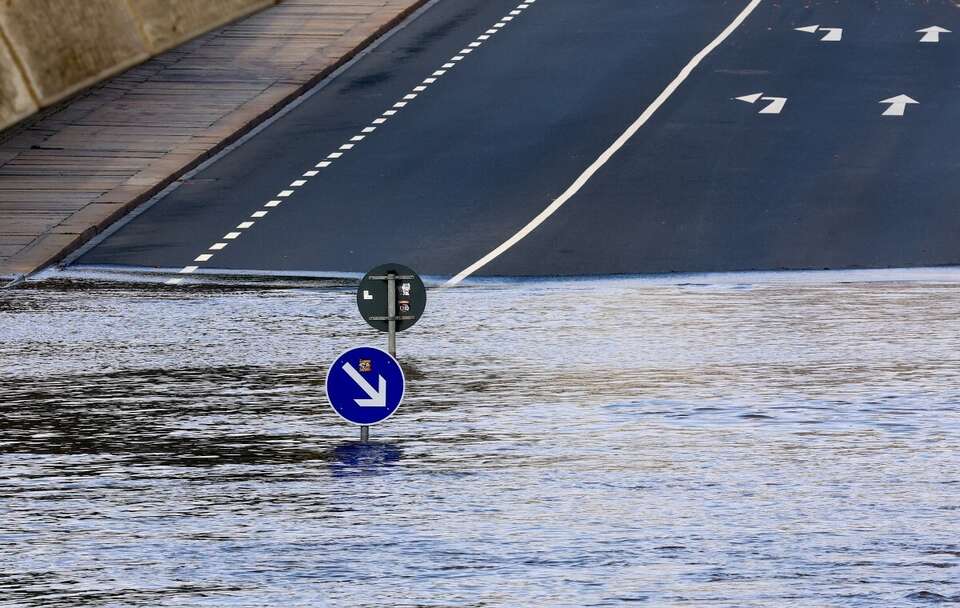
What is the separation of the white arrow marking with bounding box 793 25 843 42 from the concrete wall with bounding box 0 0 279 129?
1561 cm

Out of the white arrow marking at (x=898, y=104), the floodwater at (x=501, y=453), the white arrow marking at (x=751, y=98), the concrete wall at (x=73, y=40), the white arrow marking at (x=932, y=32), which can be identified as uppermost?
the concrete wall at (x=73, y=40)

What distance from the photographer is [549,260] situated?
32469 mm

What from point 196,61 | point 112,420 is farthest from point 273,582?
point 196,61

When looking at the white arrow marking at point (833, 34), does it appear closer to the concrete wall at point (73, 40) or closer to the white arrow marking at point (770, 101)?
the white arrow marking at point (770, 101)

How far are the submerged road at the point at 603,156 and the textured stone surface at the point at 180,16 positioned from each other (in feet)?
16.0

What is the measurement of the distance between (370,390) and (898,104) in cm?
2728

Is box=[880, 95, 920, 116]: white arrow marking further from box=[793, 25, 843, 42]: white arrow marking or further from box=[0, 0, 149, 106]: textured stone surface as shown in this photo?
box=[0, 0, 149, 106]: textured stone surface

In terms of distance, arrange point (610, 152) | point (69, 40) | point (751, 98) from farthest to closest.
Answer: point (69, 40), point (751, 98), point (610, 152)

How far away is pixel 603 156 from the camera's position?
131 ft

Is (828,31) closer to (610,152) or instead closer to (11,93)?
(610,152)

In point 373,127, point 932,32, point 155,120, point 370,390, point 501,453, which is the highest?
point 932,32

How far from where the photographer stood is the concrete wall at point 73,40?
44281mm

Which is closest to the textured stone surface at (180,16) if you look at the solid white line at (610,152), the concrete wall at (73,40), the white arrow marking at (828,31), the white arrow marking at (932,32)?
the concrete wall at (73,40)

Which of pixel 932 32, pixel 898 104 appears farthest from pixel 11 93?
pixel 932 32
